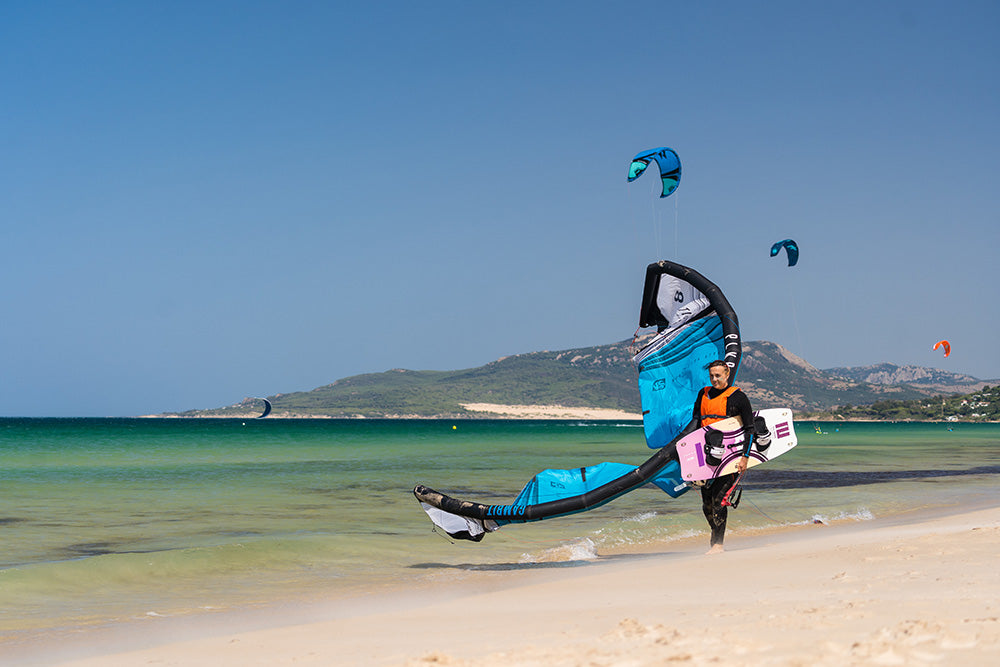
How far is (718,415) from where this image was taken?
25.6 ft

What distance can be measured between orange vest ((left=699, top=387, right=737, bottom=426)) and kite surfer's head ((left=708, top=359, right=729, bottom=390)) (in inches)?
2.9

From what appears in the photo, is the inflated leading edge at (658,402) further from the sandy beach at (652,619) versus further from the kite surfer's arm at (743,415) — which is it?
the sandy beach at (652,619)

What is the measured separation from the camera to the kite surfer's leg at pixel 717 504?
782 cm

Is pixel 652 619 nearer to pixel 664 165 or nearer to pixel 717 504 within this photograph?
pixel 717 504

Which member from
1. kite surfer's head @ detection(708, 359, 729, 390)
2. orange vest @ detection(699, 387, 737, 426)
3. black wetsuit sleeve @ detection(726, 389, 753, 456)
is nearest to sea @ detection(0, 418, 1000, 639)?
orange vest @ detection(699, 387, 737, 426)

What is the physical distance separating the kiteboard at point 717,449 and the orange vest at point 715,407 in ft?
0.19

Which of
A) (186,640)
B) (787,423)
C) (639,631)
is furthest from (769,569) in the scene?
(186,640)

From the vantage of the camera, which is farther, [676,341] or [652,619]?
[676,341]

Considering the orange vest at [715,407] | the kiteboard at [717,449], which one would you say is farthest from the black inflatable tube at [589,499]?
the orange vest at [715,407]

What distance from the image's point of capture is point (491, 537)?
1099 cm

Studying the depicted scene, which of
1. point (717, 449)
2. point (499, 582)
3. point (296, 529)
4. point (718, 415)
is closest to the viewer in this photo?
point (499, 582)

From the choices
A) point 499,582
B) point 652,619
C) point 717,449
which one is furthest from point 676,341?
point 652,619

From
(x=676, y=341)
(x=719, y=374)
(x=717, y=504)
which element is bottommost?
(x=717, y=504)

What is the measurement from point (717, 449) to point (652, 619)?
3194 mm
